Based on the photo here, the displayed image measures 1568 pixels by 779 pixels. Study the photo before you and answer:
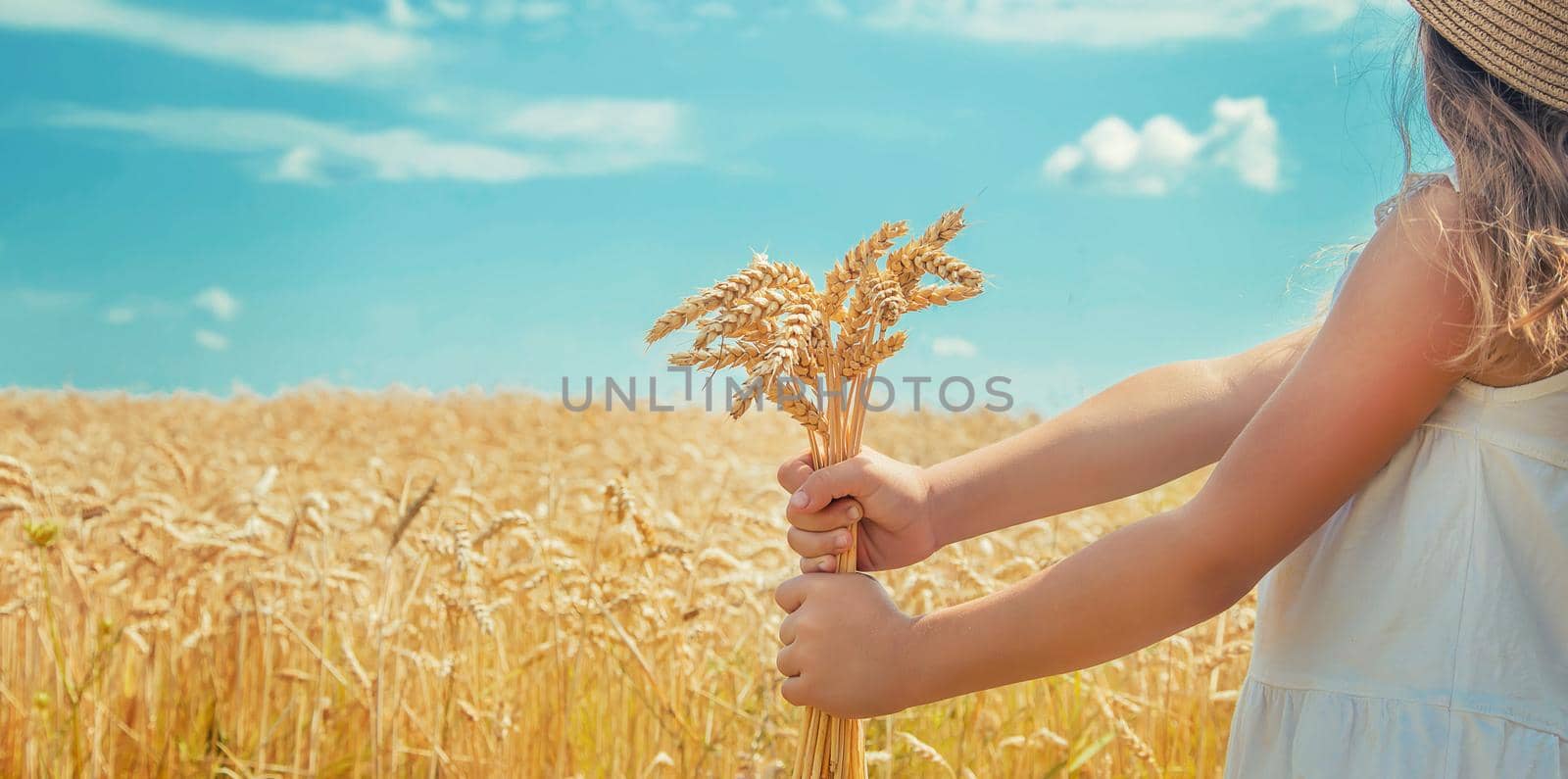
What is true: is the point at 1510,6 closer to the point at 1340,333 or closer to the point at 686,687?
the point at 1340,333

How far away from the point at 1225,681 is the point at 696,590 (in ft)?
5.28

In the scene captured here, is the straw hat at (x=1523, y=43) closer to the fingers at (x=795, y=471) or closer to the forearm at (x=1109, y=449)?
the forearm at (x=1109, y=449)

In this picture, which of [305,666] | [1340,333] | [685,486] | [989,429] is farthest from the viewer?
[989,429]

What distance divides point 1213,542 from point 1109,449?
0.40m

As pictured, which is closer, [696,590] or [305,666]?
[696,590]

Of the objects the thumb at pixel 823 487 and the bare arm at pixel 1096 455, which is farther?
the bare arm at pixel 1096 455

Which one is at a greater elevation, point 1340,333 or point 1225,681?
point 1340,333

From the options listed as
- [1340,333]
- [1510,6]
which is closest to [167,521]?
[1340,333]

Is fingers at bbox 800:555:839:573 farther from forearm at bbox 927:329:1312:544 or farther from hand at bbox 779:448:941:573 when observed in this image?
forearm at bbox 927:329:1312:544

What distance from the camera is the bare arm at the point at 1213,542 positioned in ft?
3.38

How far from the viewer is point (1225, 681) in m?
3.16

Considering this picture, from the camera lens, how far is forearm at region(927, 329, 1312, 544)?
1.44m

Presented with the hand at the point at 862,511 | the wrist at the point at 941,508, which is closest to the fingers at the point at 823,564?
the hand at the point at 862,511

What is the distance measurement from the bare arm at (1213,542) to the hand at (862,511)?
7cm
